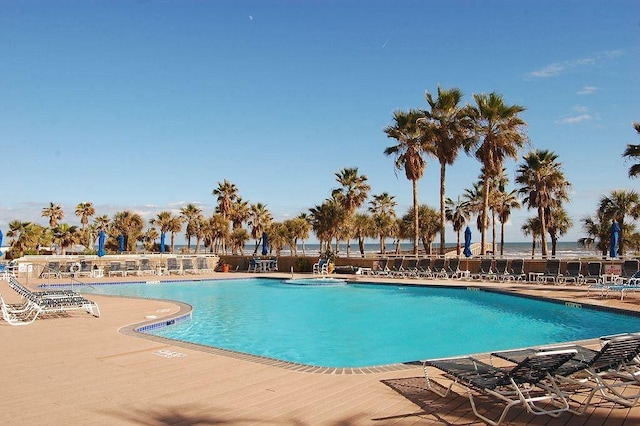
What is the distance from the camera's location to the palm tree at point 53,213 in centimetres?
4972

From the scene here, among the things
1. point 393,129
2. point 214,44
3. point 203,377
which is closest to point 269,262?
point 393,129

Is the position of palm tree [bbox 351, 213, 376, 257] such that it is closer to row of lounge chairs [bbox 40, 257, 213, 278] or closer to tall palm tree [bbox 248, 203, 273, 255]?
tall palm tree [bbox 248, 203, 273, 255]

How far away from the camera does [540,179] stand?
2972 centimetres

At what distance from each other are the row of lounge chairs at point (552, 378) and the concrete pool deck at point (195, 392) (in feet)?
0.54

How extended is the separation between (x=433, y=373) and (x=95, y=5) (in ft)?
50.6

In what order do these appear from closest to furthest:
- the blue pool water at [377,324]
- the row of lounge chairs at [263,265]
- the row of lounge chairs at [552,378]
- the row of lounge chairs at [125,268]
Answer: the row of lounge chairs at [552,378]
the blue pool water at [377,324]
the row of lounge chairs at [125,268]
the row of lounge chairs at [263,265]

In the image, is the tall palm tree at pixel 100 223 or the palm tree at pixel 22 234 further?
the tall palm tree at pixel 100 223

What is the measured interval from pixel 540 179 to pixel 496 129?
5.64 m

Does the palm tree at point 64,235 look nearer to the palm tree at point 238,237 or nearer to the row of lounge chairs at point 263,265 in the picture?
the palm tree at point 238,237

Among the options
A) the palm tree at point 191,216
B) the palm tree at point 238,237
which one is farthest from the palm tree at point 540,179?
the palm tree at point 191,216

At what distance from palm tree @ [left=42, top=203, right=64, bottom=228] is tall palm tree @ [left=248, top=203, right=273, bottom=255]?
20359 mm

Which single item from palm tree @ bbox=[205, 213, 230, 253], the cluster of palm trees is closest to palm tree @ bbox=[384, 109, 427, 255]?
the cluster of palm trees

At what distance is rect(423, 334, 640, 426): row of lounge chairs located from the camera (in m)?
4.41

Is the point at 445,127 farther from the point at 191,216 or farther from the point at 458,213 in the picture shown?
the point at 191,216
